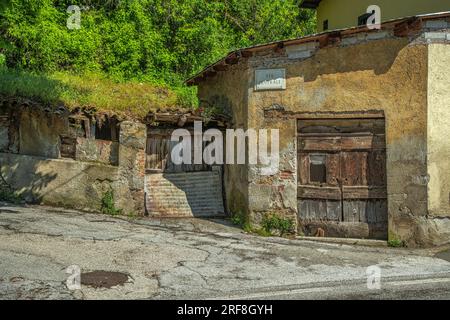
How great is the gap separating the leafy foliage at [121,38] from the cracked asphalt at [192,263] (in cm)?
915

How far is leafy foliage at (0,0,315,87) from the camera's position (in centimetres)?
1670

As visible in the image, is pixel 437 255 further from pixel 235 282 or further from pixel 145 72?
pixel 145 72

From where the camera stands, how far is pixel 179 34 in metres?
19.9

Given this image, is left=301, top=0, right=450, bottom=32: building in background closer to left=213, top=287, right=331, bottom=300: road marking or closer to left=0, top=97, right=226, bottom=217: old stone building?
left=0, top=97, right=226, bottom=217: old stone building

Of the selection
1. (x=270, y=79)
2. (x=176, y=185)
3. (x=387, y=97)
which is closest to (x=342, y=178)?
(x=387, y=97)

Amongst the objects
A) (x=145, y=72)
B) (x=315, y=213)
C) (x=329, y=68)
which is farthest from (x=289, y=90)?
(x=145, y=72)

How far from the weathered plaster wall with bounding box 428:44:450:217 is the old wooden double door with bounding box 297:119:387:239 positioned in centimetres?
92

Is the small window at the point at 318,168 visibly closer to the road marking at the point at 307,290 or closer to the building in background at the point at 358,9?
the road marking at the point at 307,290

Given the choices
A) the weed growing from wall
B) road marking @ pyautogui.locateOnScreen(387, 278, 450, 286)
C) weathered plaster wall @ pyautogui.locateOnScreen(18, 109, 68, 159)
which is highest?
weathered plaster wall @ pyautogui.locateOnScreen(18, 109, 68, 159)

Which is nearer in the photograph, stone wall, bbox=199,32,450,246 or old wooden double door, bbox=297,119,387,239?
stone wall, bbox=199,32,450,246

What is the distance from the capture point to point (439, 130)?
850cm

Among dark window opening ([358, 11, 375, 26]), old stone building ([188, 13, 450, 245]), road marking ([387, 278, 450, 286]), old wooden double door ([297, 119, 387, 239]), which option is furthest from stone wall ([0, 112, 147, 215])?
dark window opening ([358, 11, 375, 26])

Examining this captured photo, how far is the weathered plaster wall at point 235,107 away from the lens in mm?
10023

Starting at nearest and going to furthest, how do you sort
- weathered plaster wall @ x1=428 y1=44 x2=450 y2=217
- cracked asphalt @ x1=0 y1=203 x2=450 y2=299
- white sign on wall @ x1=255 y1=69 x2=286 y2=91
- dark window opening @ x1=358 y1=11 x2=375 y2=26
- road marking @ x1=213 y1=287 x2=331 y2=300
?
road marking @ x1=213 y1=287 x2=331 y2=300, cracked asphalt @ x1=0 y1=203 x2=450 y2=299, weathered plaster wall @ x1=428 y1=44 x2=450 y2=217, white sign on wall @ x1=255 y1=69 x2=286 y2=91, dark window opening @ x1=358 y1=11 x2=375 y2=26
